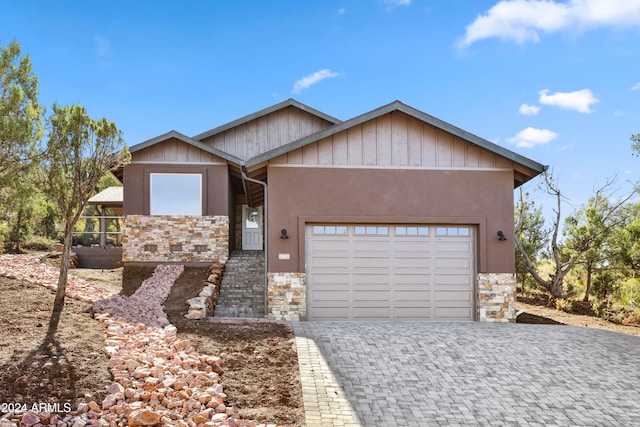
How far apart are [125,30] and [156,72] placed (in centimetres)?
148

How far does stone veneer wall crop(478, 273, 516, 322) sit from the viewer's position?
10.7 m

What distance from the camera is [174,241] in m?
15.1

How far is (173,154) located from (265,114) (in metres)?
3.55

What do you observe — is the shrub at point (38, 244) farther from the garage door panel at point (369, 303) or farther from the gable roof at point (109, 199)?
the garage door panel at point (369, 303)

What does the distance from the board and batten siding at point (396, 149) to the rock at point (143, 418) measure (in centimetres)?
667

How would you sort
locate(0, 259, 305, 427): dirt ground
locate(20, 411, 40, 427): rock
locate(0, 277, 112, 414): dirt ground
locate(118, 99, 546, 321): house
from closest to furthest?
locate(20, 411, 40, 427): rock < locate(0, 277, 112, 414): dirt ground < locate(0, 259, 305, 427): dirt ground < locate(118, 99, 546, 321): house

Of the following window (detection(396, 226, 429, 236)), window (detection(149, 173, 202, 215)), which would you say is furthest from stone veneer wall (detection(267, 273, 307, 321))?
window (detection(149, 173, 202, 215))

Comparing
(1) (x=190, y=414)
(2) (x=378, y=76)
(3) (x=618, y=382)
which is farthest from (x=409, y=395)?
(2) (x=378, y=76)

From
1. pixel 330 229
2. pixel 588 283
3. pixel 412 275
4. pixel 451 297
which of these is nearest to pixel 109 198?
pixel 330 229

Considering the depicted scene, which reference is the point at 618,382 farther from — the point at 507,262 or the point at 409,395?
the point at 507,262

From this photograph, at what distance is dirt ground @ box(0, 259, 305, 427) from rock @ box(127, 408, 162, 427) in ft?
1.84

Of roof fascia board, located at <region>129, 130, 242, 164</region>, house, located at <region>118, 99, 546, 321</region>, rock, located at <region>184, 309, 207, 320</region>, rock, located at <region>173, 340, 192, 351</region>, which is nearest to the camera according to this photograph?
rock, located at <region>173, 340, 192, 351</region>

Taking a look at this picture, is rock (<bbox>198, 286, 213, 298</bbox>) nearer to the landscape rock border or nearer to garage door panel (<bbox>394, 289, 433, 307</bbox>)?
the landscape rock border

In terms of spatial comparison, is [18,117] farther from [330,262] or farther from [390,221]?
[390,221]
